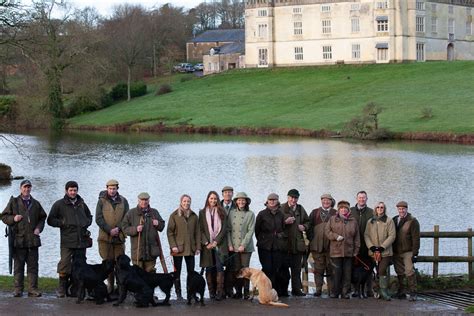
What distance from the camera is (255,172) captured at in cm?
5062

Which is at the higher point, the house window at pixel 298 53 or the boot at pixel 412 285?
the house window at pixel 298 53

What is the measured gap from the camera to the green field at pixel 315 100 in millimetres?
80500

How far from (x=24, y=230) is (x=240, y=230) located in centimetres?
390

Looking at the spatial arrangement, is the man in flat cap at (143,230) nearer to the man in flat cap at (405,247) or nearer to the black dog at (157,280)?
the black dog at (157,280)

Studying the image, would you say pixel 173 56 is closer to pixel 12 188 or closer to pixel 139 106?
pixel 139 106

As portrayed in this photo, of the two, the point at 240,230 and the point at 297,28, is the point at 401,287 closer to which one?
the point at 240,230

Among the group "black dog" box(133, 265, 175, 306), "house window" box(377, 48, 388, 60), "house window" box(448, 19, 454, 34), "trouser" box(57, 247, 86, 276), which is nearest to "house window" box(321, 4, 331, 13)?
"house window" box(377, 48, 388, 60)

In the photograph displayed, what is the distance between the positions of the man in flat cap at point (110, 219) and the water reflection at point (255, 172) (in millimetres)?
5570

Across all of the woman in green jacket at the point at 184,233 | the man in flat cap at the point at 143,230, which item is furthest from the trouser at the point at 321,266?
the man in flat cap at the point at 143,230

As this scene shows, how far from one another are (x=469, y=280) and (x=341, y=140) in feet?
175

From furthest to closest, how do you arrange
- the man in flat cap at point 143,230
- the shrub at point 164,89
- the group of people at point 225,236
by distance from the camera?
1. the shrub at point 164,89
2. the group of people at point 225,236
3. the man in flat cap at point 143,230

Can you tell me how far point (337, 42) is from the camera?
117312 mm

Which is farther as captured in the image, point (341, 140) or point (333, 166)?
point (341, 140)

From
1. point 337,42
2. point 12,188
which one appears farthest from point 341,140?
point 337,42
